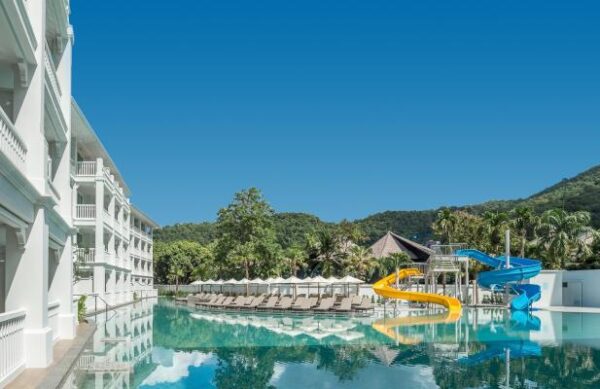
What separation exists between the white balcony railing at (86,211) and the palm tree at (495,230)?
87.7ft

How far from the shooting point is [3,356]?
9641mm

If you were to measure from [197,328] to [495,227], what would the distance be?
26973 mm

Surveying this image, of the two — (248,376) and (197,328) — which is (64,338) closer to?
(248,376)

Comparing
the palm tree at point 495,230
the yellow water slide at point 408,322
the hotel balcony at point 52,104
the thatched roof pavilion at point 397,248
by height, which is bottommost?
the yellow water slide at point 408,322

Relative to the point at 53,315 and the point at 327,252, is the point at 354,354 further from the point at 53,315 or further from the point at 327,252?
the point at 327,252

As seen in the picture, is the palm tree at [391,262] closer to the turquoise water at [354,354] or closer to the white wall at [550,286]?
the white wall at [550,286]

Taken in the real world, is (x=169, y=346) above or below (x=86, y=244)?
below

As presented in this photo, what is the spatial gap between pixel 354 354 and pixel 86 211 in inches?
842

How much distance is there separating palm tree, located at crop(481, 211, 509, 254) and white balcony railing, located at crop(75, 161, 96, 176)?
1059 inches

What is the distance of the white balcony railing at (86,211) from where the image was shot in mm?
33375

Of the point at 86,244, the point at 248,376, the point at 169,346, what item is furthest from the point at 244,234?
the point at 248,376

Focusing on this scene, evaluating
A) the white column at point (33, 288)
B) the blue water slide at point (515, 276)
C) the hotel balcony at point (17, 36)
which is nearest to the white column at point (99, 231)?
the blue water slide at point (515, 276)

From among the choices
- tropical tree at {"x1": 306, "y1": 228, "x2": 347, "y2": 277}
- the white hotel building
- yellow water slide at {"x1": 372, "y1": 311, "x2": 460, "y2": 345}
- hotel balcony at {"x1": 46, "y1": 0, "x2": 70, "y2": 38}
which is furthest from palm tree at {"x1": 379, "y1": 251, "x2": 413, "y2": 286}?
hotel balcony at {"x1": 46, "y1": 0, "x2": 70, "y2": 38}

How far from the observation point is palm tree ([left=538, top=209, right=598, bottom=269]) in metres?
43.3
